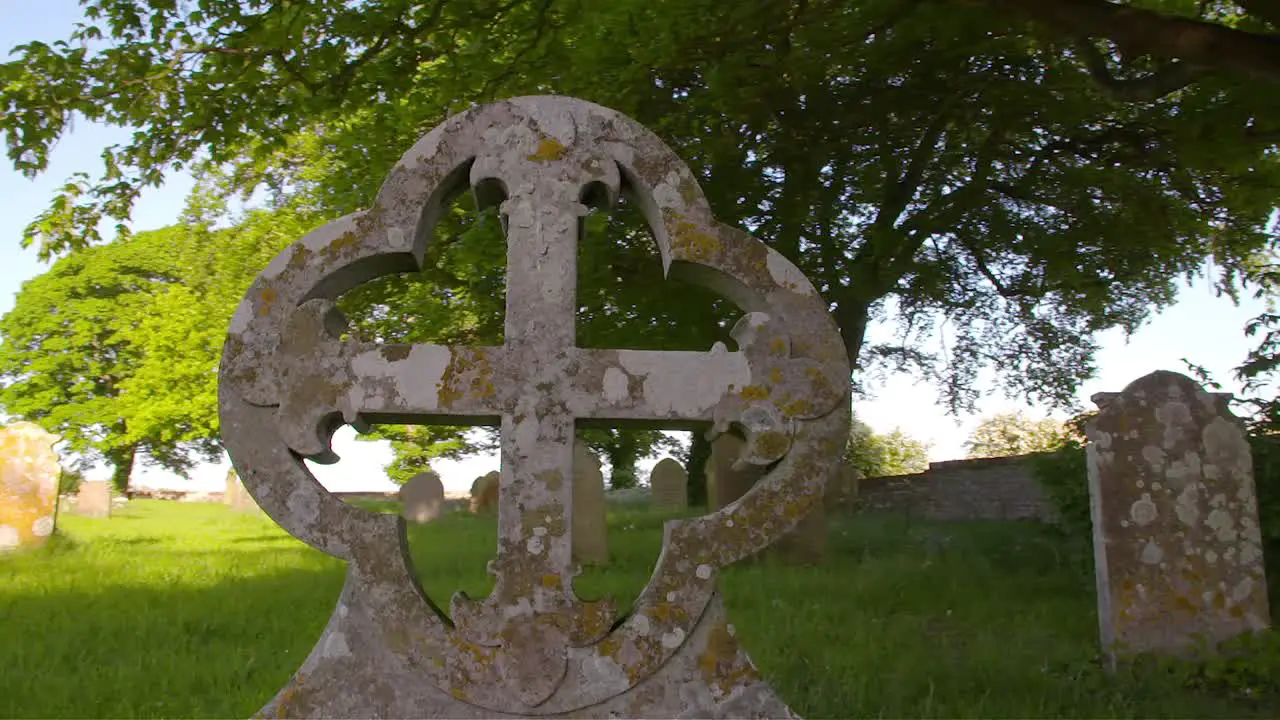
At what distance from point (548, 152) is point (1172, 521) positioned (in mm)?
5361

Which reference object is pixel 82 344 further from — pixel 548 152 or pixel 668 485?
pixel 548 152

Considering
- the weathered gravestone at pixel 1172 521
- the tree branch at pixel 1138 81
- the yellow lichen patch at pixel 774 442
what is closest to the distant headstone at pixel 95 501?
the weathered gravestone at pixel 1172 521

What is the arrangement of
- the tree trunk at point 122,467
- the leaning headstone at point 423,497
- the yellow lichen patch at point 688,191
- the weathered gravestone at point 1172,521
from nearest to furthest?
1. the yellow lichen patch at point 688,191
2. the weathered gravestone at point 1172,521
3. the leaning headstone at point 423,497
4. the tree trunk at point 122,467

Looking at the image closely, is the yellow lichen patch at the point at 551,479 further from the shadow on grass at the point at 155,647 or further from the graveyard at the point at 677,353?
the shadow on grass at the point at 155,647

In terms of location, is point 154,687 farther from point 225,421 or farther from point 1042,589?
point 1042,589

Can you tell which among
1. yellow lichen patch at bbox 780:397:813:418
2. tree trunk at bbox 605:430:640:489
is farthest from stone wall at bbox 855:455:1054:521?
yellow lichen patch at bbox 780:397:813:418

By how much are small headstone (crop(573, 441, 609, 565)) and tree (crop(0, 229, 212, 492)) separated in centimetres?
2221

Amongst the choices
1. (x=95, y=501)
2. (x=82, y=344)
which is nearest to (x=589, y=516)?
(x=95, y=501)

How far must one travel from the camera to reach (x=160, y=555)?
11797 mm

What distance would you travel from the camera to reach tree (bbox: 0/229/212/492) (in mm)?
28984

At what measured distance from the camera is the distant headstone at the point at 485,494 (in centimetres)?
2034

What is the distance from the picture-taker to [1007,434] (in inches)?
1420

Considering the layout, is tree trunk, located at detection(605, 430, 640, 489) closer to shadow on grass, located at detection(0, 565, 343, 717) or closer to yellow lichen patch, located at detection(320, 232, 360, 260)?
shadow on grass, located at detection(0, 565, 343, 717)

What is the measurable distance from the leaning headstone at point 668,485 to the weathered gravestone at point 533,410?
16173 mm
